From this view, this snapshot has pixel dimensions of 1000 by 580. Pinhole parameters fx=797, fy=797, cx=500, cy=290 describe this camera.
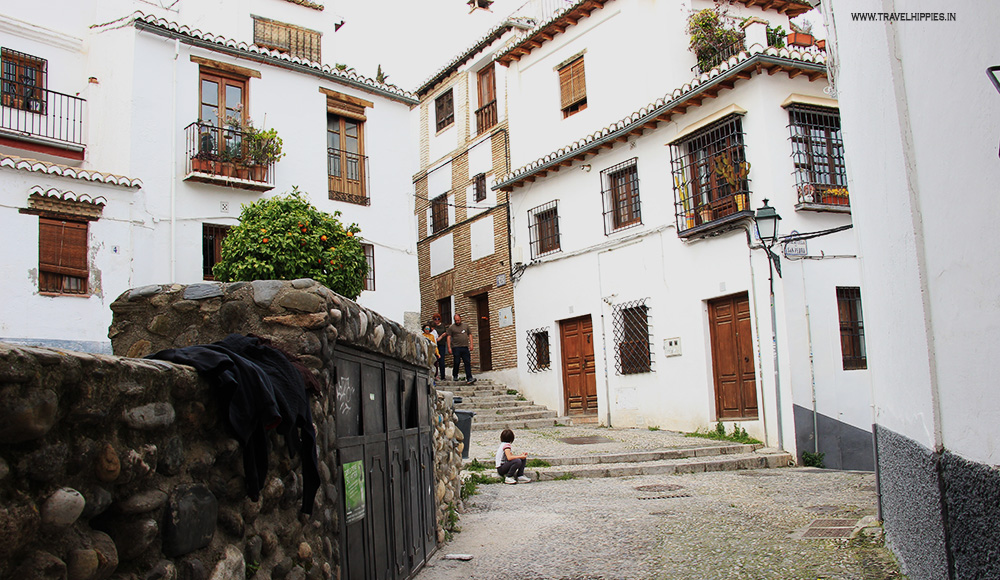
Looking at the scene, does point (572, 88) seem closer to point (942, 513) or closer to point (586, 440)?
point (586, 440)

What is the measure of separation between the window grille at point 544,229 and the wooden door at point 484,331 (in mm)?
2657

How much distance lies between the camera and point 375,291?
17.9 m

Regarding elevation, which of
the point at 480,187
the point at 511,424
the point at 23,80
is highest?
the point at 23,80

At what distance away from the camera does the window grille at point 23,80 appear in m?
14.7

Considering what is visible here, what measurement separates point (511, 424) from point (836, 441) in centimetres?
625

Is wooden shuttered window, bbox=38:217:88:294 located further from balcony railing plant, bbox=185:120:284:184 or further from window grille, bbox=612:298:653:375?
window grille, bbox=612:298:653:375

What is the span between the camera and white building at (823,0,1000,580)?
3.02m

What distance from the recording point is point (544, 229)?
59.8 ft

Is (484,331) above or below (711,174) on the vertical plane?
below

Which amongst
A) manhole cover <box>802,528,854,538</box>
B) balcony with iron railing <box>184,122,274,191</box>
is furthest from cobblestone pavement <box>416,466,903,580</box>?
balcony with iron railing <box>184,122,274,191</box>

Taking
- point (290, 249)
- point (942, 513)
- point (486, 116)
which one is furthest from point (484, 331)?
point (942, 513)

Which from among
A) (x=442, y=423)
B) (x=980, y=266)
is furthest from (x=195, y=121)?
(x=980, y=266)

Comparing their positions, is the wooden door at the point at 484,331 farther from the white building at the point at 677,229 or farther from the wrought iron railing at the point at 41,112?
the wrought iron railing at the point at 41,112

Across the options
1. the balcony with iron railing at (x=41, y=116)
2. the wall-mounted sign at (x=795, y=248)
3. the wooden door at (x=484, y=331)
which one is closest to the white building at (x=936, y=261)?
the wall-mounted sign at (x=795, y=248)
